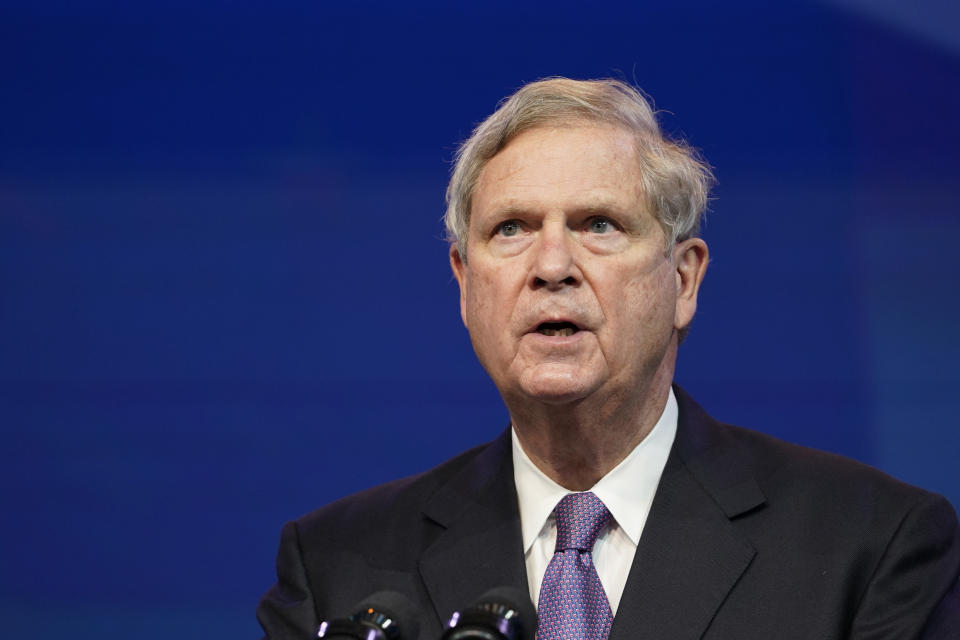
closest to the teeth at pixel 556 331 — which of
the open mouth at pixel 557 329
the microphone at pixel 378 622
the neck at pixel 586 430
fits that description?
the open mouth at pixel 557 329

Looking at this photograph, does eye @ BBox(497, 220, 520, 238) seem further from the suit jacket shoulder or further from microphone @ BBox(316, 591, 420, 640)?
microphone @ BBox(316, 591, 420, 640)

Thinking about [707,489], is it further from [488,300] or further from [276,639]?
[276,639]

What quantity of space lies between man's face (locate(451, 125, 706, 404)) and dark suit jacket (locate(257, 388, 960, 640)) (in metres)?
0.22

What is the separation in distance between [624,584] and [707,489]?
228mm

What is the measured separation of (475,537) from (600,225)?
58 centimetres

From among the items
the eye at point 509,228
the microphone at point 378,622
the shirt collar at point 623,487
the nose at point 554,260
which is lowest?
the microphone at point 378,622

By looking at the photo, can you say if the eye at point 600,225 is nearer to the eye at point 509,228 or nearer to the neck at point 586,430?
the eye at point 509,228

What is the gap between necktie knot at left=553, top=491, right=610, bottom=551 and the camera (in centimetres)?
189

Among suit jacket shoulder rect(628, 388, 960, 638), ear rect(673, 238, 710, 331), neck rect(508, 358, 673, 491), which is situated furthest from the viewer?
ear rect(673, 238, 710, 331)

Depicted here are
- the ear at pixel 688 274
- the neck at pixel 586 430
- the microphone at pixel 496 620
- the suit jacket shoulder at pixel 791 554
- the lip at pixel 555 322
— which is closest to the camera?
the microphone at pixel 496 620

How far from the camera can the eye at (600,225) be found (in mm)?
1948

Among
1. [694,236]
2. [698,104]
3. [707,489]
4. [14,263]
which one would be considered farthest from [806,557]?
[14,263]

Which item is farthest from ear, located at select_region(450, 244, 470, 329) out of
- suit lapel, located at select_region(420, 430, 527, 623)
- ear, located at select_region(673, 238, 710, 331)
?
ear, located at select_region(673, 238, 710, 331)

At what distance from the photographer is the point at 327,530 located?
6.96 ft
